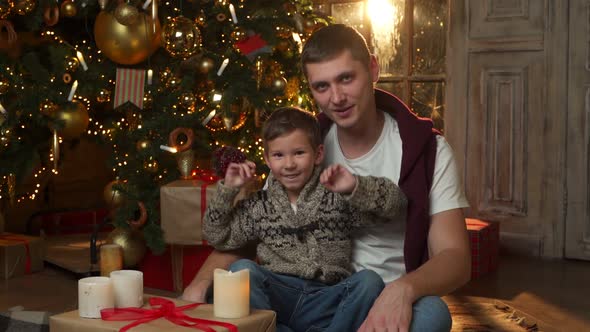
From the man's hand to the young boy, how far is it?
0.12m

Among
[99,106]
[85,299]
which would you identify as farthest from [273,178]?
[99,106]

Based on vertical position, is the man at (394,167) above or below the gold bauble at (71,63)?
below

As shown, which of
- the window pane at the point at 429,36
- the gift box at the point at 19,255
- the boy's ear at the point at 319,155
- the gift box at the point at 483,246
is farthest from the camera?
the window pane at the point at 429,36

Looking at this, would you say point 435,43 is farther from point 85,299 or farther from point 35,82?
point 85,299

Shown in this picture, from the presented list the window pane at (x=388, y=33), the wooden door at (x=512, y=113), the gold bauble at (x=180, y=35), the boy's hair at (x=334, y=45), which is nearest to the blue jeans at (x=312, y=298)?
the boy's hair at (x=334, y=45)

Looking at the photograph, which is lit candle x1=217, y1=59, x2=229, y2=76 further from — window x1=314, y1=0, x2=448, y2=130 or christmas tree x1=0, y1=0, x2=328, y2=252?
window x1=314, y1=0, x2=448, y2=130

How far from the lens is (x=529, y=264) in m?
4.00

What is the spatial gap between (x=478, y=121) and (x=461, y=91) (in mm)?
187

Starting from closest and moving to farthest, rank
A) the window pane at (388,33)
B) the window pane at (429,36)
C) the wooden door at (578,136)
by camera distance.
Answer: the wooden door at (578,136) < the window pane at (429,36) < the window pane at (388,33)

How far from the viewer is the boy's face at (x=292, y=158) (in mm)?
1979

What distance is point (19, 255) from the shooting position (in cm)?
356

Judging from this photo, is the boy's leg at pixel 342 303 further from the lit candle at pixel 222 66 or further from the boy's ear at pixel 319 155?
the lit candle at pixel 222 66

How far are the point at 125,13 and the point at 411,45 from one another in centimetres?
200

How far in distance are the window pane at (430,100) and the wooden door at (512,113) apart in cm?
14
